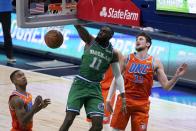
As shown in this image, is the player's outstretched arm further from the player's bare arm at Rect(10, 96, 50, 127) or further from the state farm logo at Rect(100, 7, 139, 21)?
the state farm logo at Rect(100, 7, 139, 21)

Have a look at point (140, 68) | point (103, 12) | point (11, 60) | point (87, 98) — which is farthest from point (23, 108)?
point (11, 60)

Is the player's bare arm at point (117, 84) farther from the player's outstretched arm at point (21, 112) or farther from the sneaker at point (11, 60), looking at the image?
the sneaker at point (11, 60)

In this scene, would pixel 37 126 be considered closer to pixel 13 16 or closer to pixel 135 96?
pixel 135 96

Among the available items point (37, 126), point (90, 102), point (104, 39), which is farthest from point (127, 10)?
point (37, 126)

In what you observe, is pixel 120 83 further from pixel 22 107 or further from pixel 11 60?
pixel 11 60

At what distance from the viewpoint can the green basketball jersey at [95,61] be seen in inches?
324

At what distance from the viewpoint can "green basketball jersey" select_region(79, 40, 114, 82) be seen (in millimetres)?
8227

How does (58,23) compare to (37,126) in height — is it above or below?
above

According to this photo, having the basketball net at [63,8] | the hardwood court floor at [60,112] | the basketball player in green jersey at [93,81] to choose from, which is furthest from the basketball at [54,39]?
the hardwood court floor at [60,112]

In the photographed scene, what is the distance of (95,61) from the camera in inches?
324

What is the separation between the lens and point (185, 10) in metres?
7.25

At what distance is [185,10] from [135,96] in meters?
1.69

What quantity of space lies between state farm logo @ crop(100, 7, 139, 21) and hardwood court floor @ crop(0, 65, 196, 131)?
2.90 m

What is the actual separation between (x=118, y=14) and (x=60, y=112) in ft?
13.2
